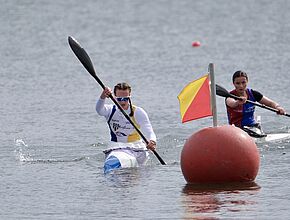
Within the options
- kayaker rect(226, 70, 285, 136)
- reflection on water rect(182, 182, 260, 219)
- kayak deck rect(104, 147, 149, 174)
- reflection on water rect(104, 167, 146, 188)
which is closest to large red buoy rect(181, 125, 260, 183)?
reflection on water rect(182, 182, 260, 219)

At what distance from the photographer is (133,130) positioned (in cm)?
1716

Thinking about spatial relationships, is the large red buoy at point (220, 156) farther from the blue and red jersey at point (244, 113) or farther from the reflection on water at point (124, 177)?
the blue and red jersey at point (244, 113)

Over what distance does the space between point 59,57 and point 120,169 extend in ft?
62.1

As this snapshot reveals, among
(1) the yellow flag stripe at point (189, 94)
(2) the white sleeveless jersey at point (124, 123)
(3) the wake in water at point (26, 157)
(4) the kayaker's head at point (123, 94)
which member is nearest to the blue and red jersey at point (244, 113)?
(2) the white sleeveless jersey at point (124, 123)

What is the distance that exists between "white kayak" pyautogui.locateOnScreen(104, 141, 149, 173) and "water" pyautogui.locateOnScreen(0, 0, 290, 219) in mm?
212

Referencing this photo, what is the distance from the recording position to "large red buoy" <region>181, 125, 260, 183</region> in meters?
14.5

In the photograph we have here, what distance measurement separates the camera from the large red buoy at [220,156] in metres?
14.5

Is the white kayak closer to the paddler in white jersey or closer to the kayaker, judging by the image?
the paddler in white jersey

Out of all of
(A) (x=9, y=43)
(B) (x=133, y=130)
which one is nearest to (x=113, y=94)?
(B) (x=133, y=130)

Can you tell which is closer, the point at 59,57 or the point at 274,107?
the point at 274,107

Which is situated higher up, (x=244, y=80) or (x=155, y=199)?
(x=244, y=80)

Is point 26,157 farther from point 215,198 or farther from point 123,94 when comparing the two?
point 215,198

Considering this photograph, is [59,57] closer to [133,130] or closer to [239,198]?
[133,130]

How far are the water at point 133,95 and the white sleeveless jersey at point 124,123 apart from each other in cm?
60
